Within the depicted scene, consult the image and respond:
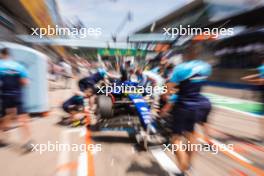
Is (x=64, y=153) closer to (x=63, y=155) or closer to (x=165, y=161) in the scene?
(x=63, y=155)

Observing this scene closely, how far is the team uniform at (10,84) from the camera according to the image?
511cm

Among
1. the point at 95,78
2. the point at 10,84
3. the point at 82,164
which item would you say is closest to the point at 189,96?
the point at 82,164

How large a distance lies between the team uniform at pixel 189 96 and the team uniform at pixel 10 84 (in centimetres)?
322

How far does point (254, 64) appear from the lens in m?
16.1

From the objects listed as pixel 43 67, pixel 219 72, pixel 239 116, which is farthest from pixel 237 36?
pixel 43 67

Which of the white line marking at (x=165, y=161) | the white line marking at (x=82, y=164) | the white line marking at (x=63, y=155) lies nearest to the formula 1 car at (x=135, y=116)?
the white line marking at (x=165, y=161)

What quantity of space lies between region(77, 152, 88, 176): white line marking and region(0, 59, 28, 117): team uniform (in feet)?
5.66

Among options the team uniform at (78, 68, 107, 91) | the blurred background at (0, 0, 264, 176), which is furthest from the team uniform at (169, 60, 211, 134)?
the team uniform at (78, 68, 107, 91)

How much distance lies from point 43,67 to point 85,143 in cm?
Result: 308

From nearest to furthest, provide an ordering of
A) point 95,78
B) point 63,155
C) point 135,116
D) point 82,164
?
point 82,164, point 63,155, point 95,78, point 135,116

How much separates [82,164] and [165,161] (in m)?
1.42

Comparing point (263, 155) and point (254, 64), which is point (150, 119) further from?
point (254, 64)

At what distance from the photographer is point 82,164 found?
14.7 feet

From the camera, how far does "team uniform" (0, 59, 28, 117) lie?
5.11 metres
